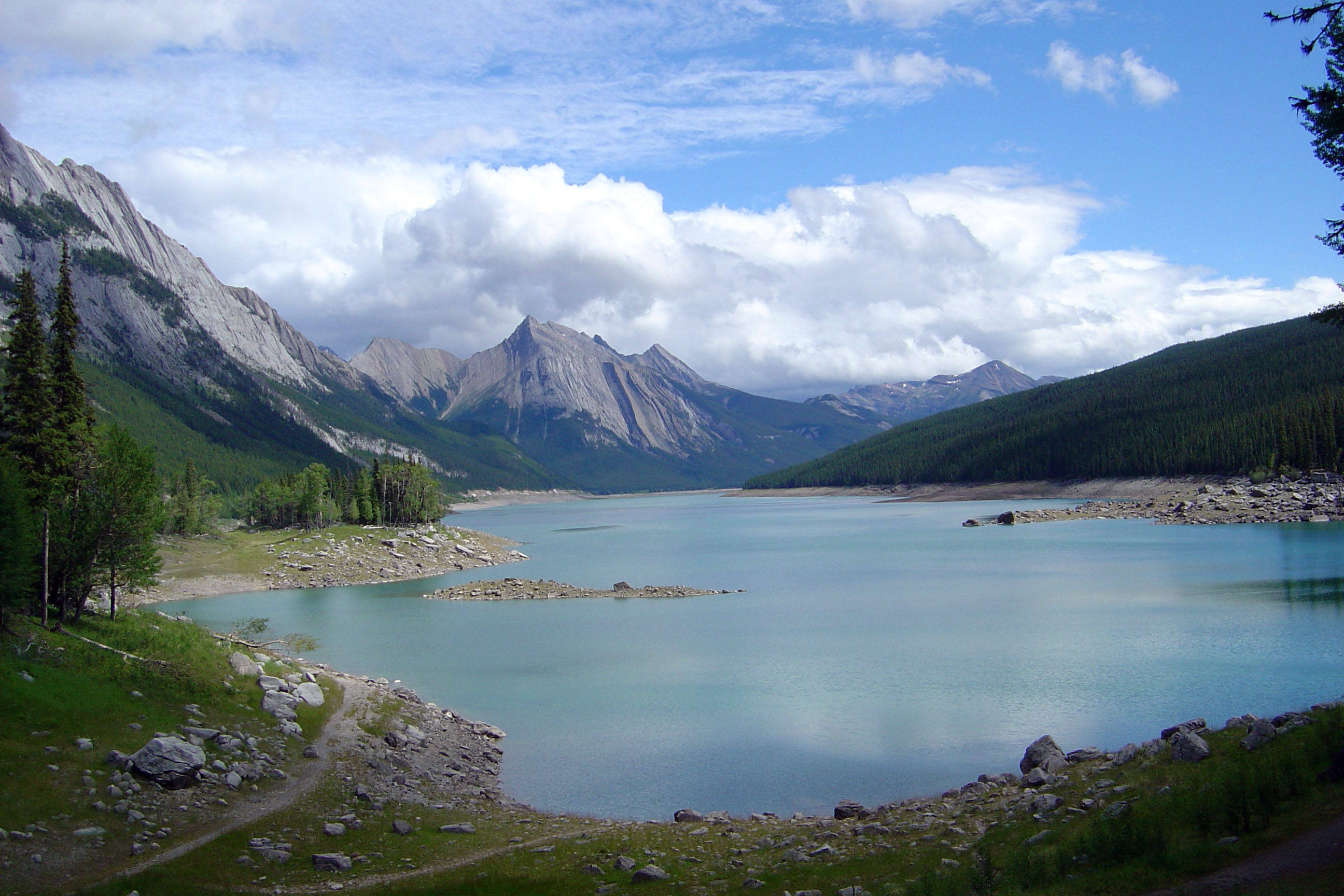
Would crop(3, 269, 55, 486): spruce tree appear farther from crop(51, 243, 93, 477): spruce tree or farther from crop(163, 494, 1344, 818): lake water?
crop(163, 494, 1344, 818): lake water

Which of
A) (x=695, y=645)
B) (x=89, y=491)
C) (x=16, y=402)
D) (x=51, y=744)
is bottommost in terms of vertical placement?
(x=695, y=645)

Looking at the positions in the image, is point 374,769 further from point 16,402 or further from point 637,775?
point 16,402

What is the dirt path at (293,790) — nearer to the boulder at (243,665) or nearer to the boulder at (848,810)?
the boulder at (243,665)

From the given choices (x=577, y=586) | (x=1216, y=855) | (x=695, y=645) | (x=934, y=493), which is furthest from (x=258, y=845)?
(x=934, y=493)

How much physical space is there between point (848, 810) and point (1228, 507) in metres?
98.7

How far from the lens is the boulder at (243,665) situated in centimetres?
2462

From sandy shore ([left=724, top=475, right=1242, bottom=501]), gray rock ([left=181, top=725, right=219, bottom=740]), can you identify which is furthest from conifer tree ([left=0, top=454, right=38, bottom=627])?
sandy shore ([left=724, top=475, right=1242, bottom=501])

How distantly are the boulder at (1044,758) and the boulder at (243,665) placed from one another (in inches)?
866

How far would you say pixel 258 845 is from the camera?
15719 mm

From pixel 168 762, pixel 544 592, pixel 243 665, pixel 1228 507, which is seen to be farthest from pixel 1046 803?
pixel 1228 507

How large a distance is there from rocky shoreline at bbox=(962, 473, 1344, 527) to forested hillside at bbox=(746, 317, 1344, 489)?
22.6 feet

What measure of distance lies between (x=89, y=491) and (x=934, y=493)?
178m

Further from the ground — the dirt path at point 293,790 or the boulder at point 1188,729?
the boulder at point 1188,729

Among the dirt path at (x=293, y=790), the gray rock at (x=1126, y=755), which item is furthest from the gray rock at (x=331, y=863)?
the gray rock at (x=1126, y=755)
